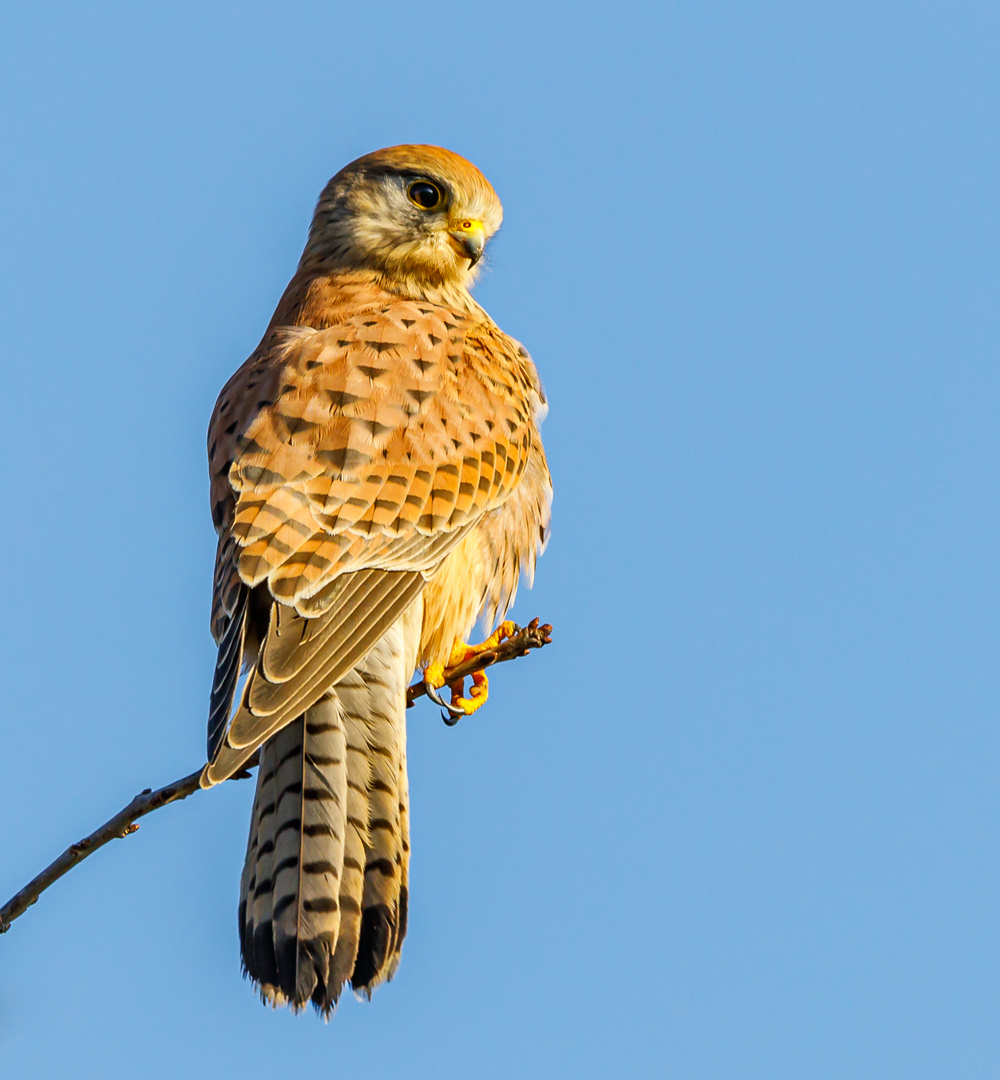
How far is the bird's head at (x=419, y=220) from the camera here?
16.0 ft

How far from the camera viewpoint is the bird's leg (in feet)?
13.5

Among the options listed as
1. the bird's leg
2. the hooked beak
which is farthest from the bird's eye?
the bird's leg

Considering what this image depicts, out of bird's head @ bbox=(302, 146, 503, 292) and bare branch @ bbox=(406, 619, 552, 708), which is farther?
bird's head @ bbox=(302, 146, 503, 292)

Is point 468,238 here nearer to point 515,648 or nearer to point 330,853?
point 515,648

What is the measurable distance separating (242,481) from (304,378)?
394 millimetres

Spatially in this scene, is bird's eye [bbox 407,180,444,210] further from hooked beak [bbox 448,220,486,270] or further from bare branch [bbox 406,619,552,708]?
bare branch [bbox 406,619,552,708]

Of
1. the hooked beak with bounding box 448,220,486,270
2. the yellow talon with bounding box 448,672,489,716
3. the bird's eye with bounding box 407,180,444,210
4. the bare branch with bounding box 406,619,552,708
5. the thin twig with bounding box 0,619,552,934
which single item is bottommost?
the thin twig with bounding box 0,619,552,934

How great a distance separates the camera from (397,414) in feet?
13.1

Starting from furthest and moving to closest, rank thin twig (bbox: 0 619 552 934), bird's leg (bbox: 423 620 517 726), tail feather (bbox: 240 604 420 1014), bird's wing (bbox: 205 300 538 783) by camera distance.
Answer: bird's leg (bbox: 423 620 517 726)
bird's wing (bbox: 205 300 538 783)
tail feather (bbox: 240 604 420 1014)
thin twig (bbox: 0 619 552 934)

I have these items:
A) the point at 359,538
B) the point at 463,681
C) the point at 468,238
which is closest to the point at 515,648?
the point at 359,538

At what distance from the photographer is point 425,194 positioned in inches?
194

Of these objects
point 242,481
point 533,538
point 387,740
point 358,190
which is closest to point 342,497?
point 242,481

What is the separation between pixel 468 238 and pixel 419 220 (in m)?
0.18

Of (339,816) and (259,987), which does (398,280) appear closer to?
(339,816)
